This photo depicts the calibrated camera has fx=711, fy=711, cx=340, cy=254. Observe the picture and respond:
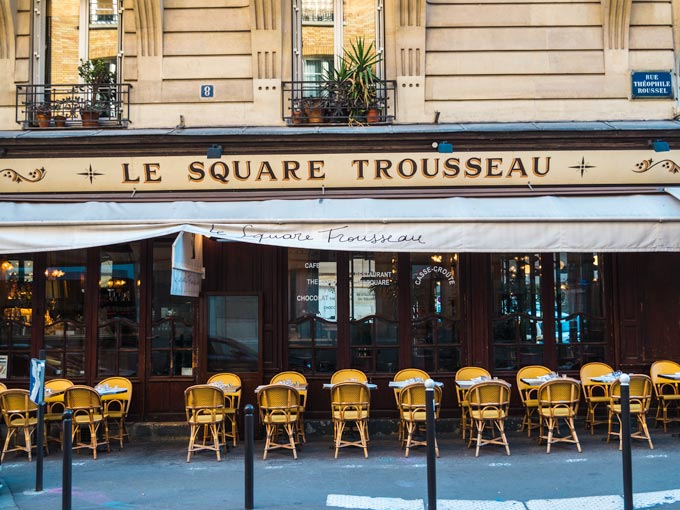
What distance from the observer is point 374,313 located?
1056 centimetres

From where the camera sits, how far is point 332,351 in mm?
10562

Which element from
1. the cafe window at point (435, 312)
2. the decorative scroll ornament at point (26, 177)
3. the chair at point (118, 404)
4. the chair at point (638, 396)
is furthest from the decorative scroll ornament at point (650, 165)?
the decorative scroll ornament at point (26, 177)

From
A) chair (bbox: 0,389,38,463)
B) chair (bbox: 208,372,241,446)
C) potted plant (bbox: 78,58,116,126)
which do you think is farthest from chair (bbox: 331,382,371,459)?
potted plant (bbox: 78,58,116,126)

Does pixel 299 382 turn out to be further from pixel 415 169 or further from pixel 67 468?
pixel 67 468

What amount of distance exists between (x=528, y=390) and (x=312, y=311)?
3298 millimetres

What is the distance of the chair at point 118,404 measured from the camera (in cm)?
981

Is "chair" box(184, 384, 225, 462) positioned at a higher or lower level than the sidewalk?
higher

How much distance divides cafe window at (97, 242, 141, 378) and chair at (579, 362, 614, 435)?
6568 mm

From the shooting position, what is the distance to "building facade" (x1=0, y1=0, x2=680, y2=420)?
10.4m

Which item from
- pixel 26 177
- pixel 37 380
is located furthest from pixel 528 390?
pixel 26 177

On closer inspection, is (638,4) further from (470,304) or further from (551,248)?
(470,304)

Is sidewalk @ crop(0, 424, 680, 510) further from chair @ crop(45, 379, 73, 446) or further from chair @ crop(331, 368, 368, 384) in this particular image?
chair @ crop(331, 368, 368, 384)

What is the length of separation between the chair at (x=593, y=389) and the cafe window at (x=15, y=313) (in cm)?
821

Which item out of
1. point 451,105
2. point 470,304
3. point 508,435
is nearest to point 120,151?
point 451,105
